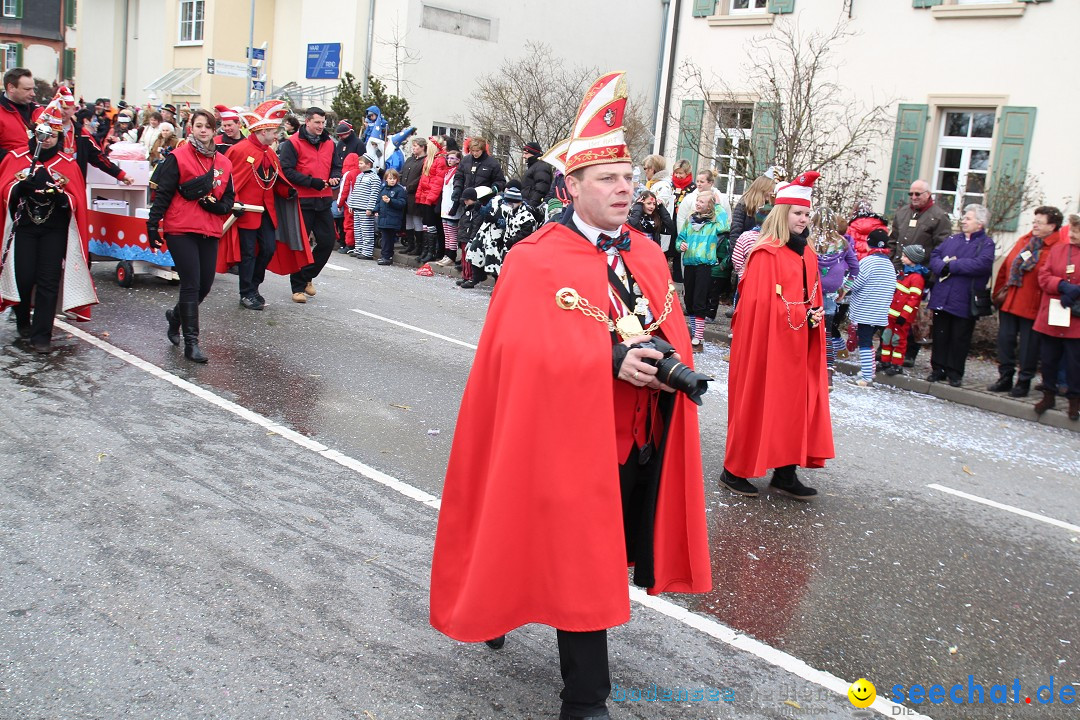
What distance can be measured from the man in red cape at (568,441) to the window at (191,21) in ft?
107

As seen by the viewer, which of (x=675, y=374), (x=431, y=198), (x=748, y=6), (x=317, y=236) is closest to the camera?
(x=675, y=374)

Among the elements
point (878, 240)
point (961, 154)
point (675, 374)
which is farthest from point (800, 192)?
point (961, 154)

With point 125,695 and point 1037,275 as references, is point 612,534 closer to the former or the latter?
point 125,695

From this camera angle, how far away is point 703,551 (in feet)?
12.0

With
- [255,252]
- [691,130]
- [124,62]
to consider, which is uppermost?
[124,62]

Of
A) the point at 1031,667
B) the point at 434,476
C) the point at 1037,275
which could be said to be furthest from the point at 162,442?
the point at 1037,275

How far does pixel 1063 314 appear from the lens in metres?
9.73

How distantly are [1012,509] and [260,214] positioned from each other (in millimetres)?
7907

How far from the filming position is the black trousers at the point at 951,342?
1091cm

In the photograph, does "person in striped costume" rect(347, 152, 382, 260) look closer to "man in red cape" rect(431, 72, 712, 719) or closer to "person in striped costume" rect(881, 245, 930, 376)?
"person in striped costume" rect(881, 245, 930, 376)

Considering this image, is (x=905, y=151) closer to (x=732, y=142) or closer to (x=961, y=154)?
(x=961, y=154)

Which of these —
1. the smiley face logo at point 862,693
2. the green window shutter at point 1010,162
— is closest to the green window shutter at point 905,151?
the green window shutter at point 1010,162

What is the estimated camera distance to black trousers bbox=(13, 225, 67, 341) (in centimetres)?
808

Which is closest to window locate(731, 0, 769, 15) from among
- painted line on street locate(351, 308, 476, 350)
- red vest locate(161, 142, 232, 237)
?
painted line on street locate(351, 308, 476, 350)
